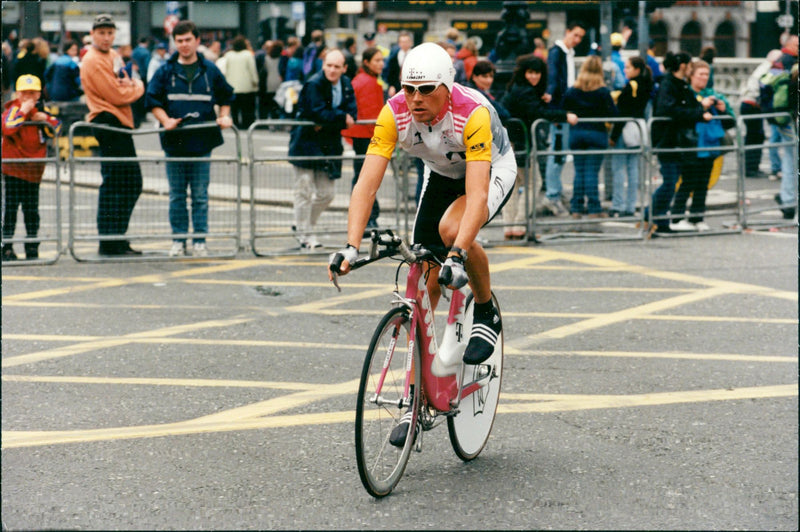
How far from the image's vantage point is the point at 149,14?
44.8 meters

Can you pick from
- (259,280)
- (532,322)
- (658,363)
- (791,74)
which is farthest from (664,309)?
(791,74)

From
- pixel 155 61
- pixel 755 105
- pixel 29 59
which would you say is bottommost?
pixel 755 105

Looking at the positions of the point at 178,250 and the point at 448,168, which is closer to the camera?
the point at 448,168

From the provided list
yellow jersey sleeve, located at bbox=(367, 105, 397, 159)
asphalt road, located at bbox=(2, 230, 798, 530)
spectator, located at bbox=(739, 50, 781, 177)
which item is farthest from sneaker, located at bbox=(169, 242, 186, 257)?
spectator, located at bbox=(739, 50, 781, 177)

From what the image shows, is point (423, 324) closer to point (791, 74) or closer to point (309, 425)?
point (309, 425)

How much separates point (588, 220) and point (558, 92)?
1.84m

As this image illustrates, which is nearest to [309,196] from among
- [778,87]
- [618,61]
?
[778,87]

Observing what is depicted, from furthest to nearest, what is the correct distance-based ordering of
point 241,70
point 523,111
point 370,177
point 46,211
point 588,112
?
point 241,70, point 588,112, point 523,111, point 46,211, point 370,177

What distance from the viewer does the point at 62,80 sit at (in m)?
20.5

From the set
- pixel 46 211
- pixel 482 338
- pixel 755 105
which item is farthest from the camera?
pixel 755 105

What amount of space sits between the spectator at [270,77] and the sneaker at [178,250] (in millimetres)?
14121

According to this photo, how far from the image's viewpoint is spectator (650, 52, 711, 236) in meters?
13.4

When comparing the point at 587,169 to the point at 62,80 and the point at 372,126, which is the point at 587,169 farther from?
the point at 62,80

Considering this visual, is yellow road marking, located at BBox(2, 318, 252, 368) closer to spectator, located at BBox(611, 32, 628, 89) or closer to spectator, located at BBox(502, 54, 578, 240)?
spectator, located at BBox(502, 54, 578, 240)
